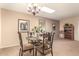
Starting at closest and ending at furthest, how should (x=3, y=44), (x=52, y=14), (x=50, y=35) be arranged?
(x=50, y=35), (x=52, y=14), (x=3, y=44)

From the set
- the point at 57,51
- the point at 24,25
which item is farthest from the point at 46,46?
the point at 24,25

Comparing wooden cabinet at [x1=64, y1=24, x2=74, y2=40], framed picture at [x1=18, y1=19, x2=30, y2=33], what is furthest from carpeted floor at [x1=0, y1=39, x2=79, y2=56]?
wooden cabinet at [x1=64, y1=24, x2=74, y2=40]

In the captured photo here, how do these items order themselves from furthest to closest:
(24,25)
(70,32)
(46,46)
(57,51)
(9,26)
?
(70,32), (9,26), (24,25), (57,51), (46,46)

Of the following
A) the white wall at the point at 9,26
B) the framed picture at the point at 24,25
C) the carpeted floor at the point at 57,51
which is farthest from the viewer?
the white wall at the point at 9,26

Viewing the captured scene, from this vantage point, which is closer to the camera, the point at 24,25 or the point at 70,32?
the point at 24,25

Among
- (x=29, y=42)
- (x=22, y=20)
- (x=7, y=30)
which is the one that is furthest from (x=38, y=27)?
(x=7, y=30)

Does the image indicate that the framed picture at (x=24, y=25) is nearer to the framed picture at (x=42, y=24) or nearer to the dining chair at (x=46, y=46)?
the framed picture at (x=42, y=24)

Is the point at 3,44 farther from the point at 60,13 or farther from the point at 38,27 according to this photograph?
the point at 60,13

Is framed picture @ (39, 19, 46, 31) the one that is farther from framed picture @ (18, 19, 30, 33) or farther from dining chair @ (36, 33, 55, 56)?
dining chair @ (36, 33, 55, 56)

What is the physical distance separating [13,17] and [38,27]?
1.63m

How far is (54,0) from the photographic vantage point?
163 centimetres

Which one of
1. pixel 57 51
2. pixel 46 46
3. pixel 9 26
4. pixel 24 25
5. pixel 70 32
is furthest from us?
pixel 70 32

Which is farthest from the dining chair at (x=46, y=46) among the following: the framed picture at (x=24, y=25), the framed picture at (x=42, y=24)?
the framed picture at (x=24, y=25)

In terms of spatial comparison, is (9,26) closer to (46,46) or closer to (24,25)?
(24,25)
